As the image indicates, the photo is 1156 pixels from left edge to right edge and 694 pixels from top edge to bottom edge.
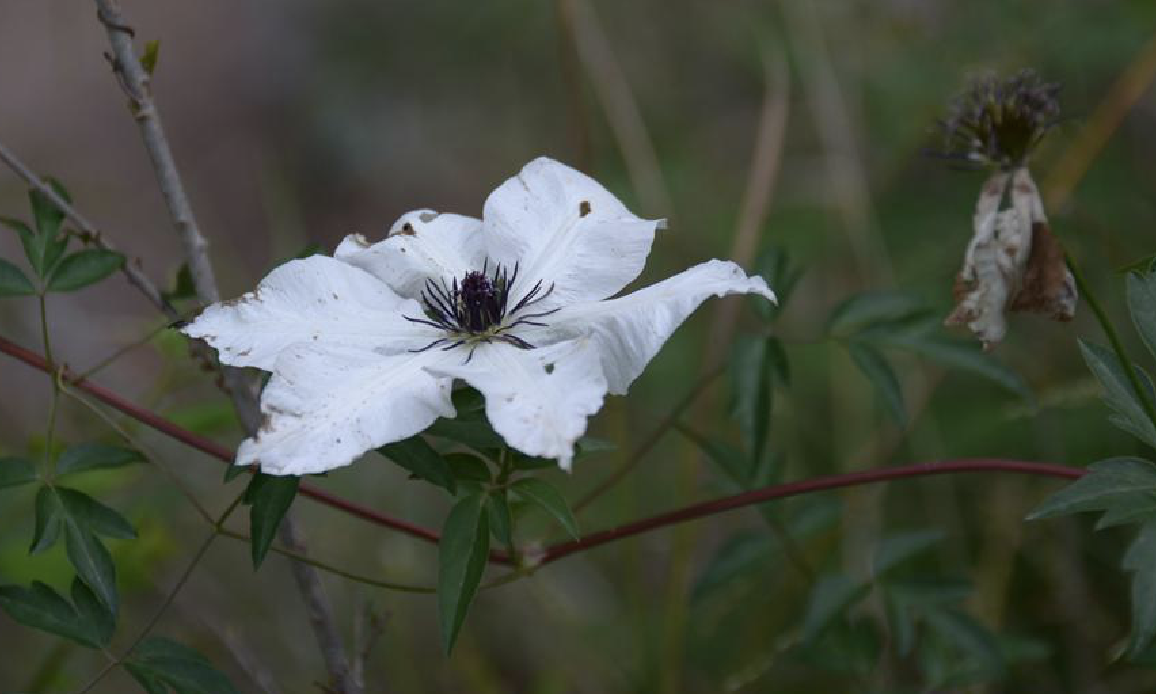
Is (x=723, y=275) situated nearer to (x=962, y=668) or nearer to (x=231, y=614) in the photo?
(x=962, y=668)

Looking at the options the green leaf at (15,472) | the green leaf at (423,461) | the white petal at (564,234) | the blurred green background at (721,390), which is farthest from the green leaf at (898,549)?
the green leaf at (15,472)

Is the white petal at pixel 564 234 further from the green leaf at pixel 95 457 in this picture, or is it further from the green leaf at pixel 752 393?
the green leaf at pixel 95 457

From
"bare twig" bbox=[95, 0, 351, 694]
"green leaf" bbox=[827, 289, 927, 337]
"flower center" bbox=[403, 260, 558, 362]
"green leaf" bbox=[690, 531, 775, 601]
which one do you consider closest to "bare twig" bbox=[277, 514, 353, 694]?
"bare twig" bbox=[95, 0, 351, 694]

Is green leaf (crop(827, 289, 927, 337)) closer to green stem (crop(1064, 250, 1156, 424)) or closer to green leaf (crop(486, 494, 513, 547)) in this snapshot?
green stem (crop(1064, 250, 1156, 424))

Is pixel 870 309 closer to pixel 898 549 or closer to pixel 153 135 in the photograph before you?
pixel 898 549

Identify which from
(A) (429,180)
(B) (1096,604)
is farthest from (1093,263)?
(A) (429,180)

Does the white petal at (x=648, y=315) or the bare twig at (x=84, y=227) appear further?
the bare twig at (x=84, y=227)

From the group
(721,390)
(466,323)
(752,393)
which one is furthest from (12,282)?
(721,390)
